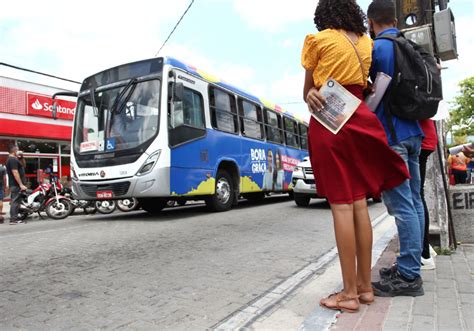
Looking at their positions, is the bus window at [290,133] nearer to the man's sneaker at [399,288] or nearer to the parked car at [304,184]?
the parked car at [304,184]

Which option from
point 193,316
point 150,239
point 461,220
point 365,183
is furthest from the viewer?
point 150,239

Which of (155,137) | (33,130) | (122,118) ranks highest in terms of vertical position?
(33,130)

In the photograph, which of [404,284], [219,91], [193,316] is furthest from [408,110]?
[219,91]

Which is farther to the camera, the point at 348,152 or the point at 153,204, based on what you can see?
the point at 153,204

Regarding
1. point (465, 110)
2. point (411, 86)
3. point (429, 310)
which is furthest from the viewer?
point (465, 110)

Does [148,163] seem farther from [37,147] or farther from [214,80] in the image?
[37,147]

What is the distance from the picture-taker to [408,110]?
2.75m

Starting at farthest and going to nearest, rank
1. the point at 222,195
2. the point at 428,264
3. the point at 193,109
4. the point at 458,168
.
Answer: the point at 458,168 < the point at 222,195 < the point at 193,109 < the point at 428,264

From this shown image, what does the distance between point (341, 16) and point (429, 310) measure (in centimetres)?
195

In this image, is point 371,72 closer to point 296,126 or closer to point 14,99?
point 296,126

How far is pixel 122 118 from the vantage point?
7.77m

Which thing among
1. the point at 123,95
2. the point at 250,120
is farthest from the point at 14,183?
the point at 250,120

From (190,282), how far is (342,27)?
7.91 feet

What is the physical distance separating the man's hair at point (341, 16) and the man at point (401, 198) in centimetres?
22
